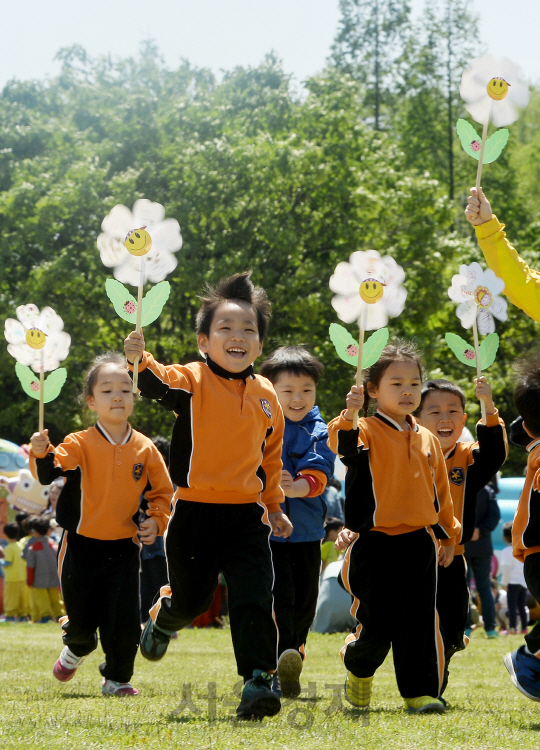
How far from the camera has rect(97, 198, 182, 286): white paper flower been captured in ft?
14.8

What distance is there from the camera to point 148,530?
5.28 meters

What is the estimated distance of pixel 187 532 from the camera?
14.3 feet

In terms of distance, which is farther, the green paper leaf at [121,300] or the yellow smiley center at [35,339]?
the yellow smiley center at [35,339]

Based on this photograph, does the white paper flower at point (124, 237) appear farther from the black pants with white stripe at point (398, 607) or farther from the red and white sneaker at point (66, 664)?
the red and white sneaker at point (66, 664)

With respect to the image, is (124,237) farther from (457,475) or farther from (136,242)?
(457,475)

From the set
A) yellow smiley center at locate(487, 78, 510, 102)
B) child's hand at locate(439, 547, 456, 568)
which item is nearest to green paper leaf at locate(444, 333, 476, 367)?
child's hand at locate(439, 547, 456, 568)

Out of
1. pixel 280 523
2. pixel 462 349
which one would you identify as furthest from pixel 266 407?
pixel 462 349

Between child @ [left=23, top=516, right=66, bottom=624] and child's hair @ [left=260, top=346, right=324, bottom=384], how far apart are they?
272 inches

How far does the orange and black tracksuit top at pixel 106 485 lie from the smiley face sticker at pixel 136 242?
4.31 feet

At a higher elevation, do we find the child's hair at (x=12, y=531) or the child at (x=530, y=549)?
the child at (x=530, y=549)

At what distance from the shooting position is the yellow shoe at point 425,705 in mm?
4312

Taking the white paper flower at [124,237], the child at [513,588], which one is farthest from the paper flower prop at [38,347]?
the child at [513,588]

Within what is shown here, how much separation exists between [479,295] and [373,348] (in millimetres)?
1013

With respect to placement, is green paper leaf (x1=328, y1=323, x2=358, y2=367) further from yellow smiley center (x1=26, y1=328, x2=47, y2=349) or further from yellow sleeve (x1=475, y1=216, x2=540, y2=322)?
yellow smiley center (x1=26, y1=328, x2=47, y2=349)
